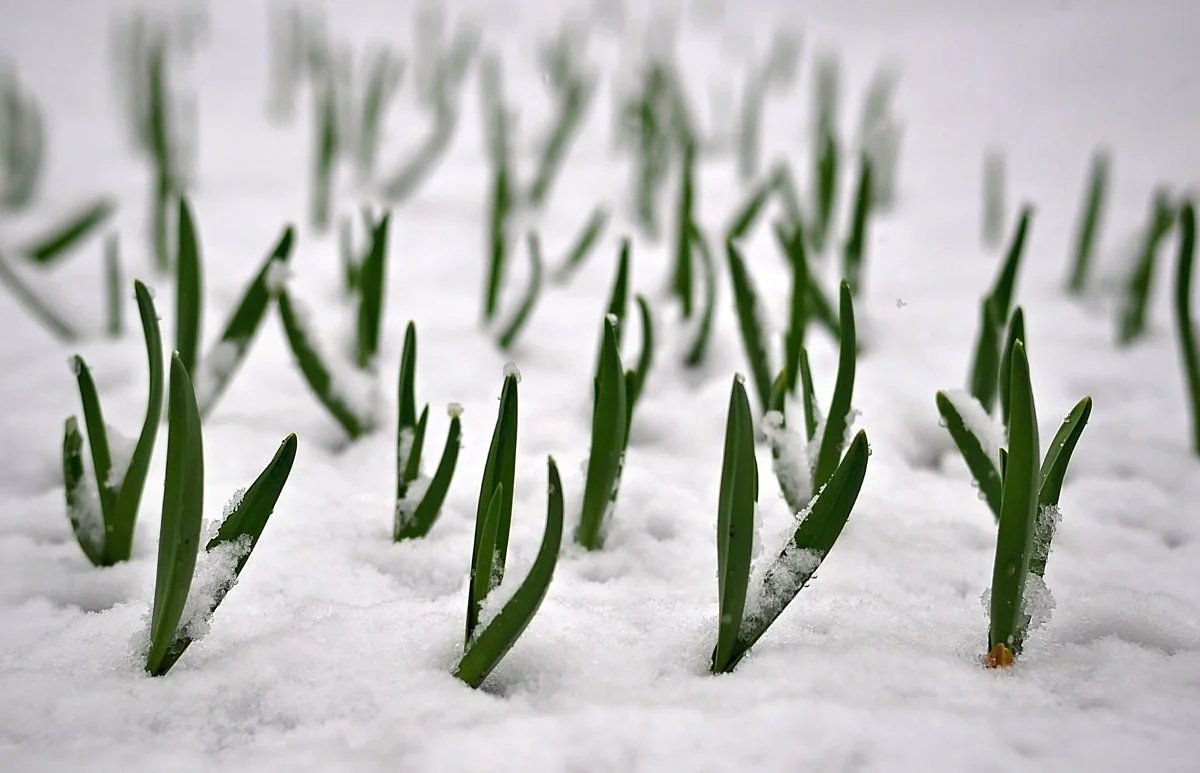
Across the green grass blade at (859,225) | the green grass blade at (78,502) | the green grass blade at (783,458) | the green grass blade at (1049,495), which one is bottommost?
the green grass blade at (78,502)

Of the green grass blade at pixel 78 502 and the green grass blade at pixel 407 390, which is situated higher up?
the green grass blade at pixel 407 390

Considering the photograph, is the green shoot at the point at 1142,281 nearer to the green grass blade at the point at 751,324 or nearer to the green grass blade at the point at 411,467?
the green grass blade at the point at 751,324

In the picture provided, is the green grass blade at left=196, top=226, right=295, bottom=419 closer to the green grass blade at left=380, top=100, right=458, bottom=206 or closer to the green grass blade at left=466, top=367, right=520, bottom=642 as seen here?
the green grass blade at left=466, top=367, right=520, bottom=642

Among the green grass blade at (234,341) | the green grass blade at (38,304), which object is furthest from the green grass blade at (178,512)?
the green grass blade at (38,304)

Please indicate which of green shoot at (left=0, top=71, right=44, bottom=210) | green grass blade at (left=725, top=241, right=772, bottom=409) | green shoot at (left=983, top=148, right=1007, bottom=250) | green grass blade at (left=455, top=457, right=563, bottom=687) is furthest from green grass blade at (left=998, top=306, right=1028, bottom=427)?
green shoot at (left=0, top=71, right=44, bottom=210)

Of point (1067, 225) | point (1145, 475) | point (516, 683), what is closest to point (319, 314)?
point (516, 683)

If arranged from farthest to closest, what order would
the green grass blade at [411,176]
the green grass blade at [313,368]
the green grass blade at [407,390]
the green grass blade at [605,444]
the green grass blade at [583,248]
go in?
the green grass blade at [411,176], the green grass blade at [583,248], the green grass blade at [313,368], the green grass blade at [407,390], the green grass blade at [605,444]

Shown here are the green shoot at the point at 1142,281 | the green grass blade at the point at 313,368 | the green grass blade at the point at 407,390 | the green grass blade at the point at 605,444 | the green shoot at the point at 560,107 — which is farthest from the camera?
the green shoot at the point at 560,107
